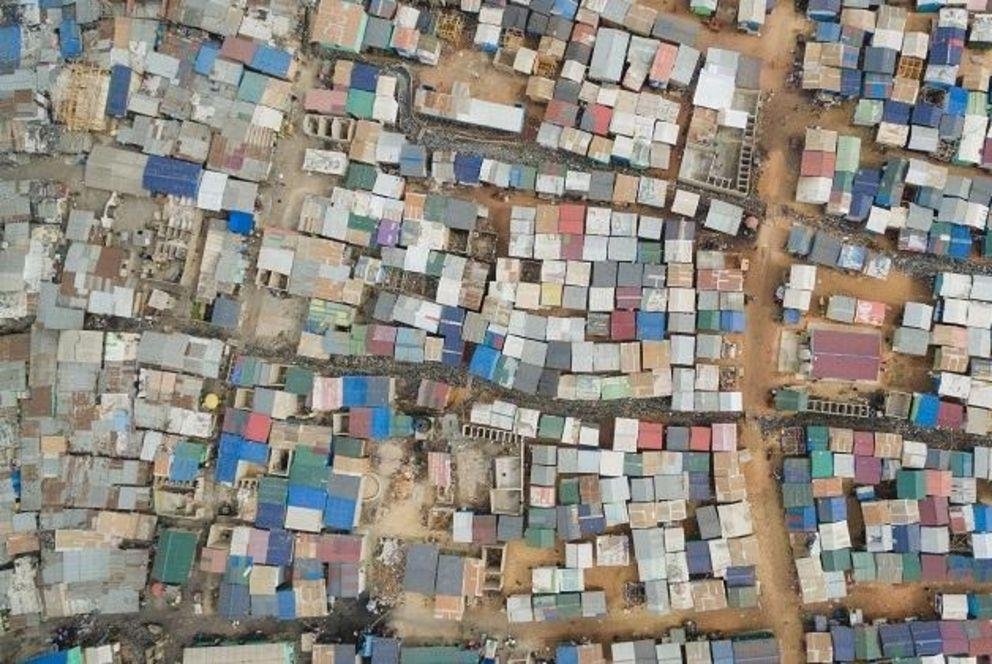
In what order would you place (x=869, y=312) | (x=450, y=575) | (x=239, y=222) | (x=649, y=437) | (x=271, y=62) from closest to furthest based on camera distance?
(x=450, y=575), (x=649, y=437), (x=869, y=312), (x=239, y=222), (x=271, y=62)

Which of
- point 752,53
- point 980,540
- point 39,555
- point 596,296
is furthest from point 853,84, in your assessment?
point 39,555

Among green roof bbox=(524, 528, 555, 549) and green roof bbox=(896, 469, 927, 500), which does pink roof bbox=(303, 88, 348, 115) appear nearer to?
green roof bbox=(524, 528, 555, 549)

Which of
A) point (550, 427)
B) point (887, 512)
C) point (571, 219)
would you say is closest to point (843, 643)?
point (887, 512)

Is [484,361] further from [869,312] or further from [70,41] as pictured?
[70,41]

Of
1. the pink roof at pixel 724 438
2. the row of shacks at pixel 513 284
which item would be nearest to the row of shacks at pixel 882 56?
the row of shacks at pixel 513 284

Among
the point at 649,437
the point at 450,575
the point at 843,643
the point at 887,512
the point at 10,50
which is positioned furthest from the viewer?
the point at 10,50

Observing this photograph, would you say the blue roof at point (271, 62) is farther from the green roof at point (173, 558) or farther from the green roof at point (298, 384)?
the green roof at point (173, 558)
